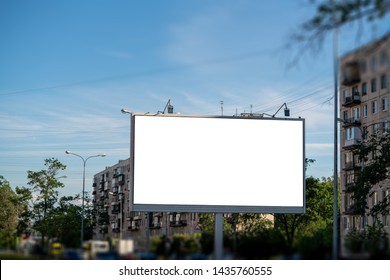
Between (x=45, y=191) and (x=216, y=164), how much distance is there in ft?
8.54

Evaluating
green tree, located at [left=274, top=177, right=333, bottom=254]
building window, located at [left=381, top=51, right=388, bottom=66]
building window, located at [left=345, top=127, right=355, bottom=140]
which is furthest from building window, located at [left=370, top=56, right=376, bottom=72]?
building window, located at [left=345, top=127, right=355, bottom=140]

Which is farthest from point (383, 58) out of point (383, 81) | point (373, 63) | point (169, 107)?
point (169, 107)

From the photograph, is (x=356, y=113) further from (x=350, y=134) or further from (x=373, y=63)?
(x=373, y=63)

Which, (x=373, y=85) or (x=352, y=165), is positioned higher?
(x=352, y=165)

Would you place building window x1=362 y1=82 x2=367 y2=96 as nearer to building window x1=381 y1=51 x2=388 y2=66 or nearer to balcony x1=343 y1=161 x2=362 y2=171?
building window x1=381 y1=51 x2=388 y2=66

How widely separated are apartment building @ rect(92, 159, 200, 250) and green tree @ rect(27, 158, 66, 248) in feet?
2.58

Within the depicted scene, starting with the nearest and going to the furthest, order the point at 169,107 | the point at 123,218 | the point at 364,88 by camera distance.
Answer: the point at 364,88 < the point at 169,107 < the point at 123,218

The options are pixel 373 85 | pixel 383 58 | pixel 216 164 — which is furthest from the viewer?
pixel 216 164

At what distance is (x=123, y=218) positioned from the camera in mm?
15297

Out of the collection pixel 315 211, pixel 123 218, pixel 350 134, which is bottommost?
pixel 123 218

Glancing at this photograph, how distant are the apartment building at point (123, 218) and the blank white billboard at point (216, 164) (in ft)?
1.77

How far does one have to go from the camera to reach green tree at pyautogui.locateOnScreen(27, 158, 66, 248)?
11383 mm

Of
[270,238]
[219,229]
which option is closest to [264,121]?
[219,229]
